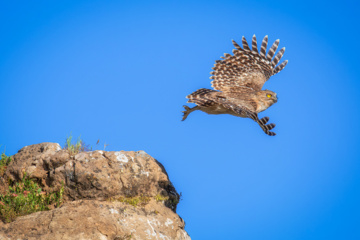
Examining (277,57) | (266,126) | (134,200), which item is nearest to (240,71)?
(277,57)

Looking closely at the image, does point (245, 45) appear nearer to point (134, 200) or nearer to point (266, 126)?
point (266, 126)

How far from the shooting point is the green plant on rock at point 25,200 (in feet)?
27.7

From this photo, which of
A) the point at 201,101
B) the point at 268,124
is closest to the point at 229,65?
the point at 201,101

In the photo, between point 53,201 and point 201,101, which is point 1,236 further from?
point 201,101

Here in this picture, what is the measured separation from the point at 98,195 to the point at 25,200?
146cm

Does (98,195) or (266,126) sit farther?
(266,126)

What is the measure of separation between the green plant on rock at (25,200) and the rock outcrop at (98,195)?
5.9 inches

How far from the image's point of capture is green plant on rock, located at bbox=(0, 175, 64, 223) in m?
8.45

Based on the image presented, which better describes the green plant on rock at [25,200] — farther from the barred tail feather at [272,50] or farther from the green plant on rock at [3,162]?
the barred tail feather at [272,50]

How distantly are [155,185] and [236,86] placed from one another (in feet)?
15.0

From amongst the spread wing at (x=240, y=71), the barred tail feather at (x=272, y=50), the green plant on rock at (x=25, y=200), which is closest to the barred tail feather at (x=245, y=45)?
the spread wing at (x=240, y=71)

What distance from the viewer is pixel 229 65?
12.9 metres

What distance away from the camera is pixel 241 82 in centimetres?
1282

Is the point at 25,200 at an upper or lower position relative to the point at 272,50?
lower
